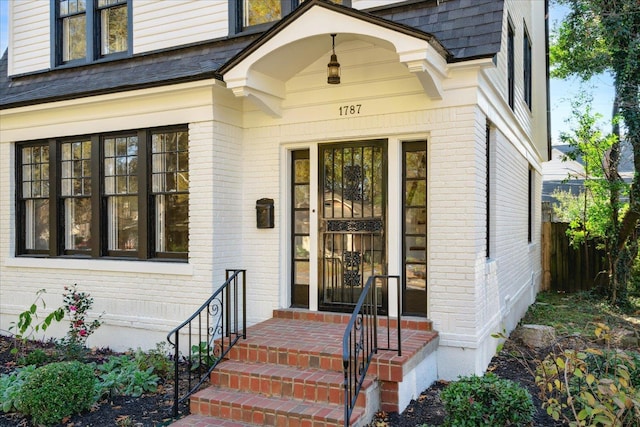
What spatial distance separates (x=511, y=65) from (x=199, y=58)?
4919 millimetres

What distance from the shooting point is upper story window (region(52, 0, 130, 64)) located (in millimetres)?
8477

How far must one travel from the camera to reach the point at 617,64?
10.4 metres

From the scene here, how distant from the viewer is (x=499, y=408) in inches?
173

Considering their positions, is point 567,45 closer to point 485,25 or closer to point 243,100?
point 485,25

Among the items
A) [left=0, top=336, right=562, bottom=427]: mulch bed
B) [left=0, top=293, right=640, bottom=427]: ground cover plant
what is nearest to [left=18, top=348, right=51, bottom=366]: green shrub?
[left=0, top=293, right=640, bottom=427]: ground cover plant

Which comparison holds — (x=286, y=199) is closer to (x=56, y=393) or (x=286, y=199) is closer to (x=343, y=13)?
(x=343, y=13)

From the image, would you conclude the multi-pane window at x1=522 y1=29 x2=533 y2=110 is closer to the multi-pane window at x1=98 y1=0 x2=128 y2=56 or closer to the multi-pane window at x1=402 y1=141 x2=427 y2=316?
the multi-pane window at x1=402 y1=141 x2=427 y2=316

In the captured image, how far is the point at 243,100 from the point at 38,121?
11.1 feet

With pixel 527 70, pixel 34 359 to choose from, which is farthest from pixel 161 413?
pixel 527 70

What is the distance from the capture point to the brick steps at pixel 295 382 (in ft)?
15.5

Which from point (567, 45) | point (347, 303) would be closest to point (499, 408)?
point (347, 303)

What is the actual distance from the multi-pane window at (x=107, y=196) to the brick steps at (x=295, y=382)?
2212mm

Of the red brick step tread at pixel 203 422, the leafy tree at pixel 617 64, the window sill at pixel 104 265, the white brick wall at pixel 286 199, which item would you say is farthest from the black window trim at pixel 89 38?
the leafy tree at pixel 617 64

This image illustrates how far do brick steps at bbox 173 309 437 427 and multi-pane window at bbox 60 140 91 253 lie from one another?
364 centimetres
